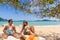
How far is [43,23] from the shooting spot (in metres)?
2.72

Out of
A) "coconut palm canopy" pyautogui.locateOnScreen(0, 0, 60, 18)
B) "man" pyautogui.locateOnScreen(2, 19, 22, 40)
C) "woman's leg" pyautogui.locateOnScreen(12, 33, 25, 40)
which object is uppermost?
"coconut palm canopy" pyautogui.locateOnScreen(0, 0, 60, 18)

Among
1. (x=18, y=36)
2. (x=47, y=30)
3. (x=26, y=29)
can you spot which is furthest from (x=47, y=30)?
(x=18, y=36)

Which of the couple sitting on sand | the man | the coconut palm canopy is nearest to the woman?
the couple sitting on sand

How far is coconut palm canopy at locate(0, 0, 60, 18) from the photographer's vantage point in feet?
9.01

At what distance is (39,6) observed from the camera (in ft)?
9.04

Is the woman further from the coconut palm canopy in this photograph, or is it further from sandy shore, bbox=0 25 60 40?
the coconut palm canopy

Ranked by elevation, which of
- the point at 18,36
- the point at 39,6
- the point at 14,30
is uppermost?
the point at 39,6

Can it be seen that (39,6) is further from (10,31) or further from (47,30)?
(10,31)

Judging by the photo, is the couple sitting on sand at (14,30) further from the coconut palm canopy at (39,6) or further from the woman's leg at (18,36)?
the coconut palm canopy at (39,6)

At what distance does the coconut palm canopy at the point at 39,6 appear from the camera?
9.01ft

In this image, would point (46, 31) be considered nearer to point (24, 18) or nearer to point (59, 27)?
point (59, 27)

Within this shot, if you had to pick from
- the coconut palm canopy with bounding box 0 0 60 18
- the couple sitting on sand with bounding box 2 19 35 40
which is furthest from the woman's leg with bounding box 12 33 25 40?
the coconut palm canopy with bounding box 0 0 60 18

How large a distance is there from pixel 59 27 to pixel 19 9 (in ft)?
2.55

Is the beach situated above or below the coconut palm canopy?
below
